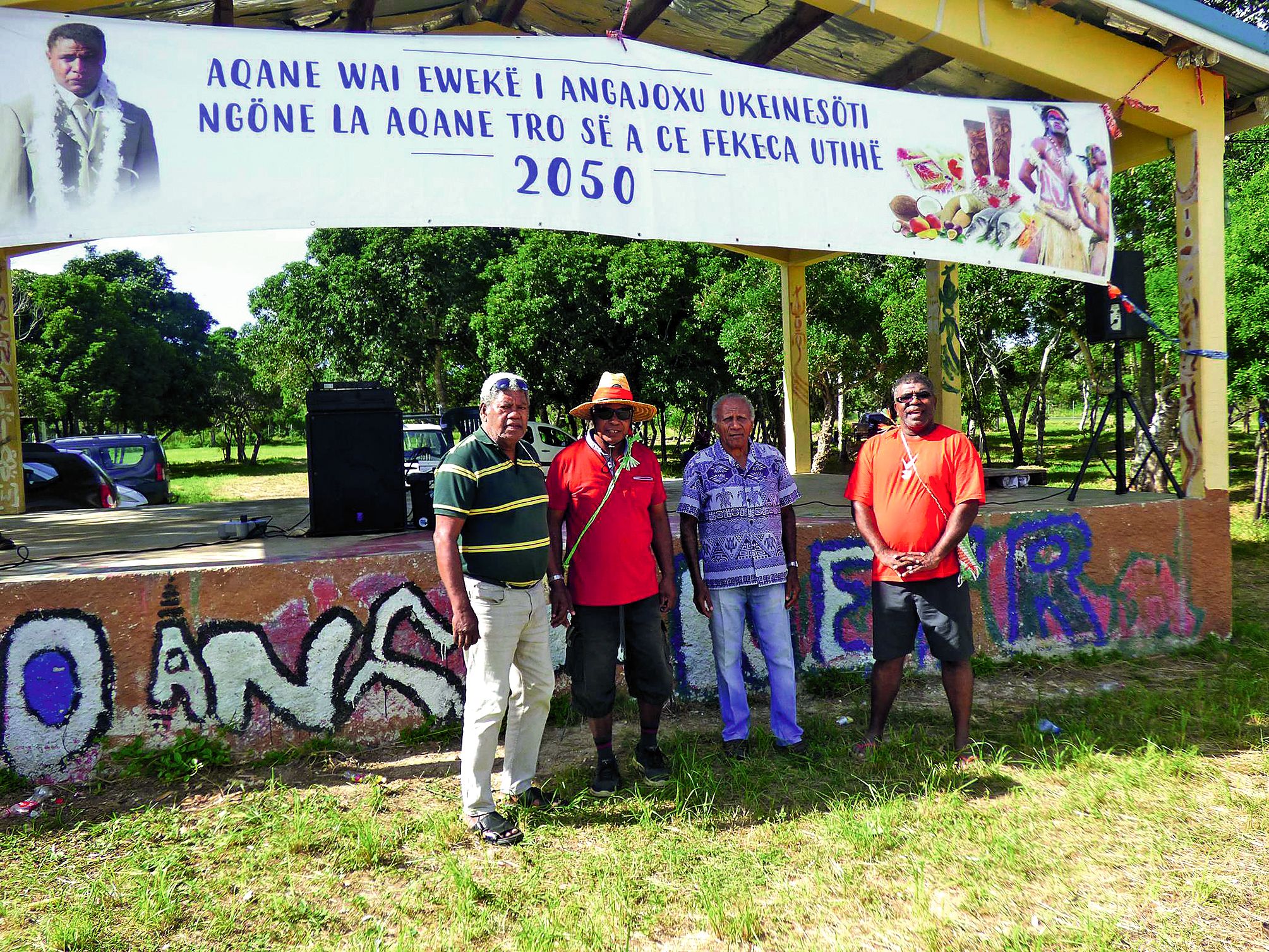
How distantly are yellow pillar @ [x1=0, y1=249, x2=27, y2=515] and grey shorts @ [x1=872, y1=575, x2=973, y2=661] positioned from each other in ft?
27.5

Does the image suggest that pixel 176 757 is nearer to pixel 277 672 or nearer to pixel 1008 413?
pixel 277 672

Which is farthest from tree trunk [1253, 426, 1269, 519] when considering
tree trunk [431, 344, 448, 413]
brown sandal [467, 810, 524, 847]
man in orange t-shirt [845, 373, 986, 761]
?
tree trunk [431, 344, 448, 413]

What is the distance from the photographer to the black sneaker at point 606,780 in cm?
385

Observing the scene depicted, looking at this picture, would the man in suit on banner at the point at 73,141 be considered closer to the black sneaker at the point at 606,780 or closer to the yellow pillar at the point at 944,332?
the black sneaker at the point at 606,780

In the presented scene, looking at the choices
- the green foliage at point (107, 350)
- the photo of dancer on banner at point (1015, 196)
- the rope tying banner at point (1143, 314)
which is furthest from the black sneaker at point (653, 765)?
the green foliage at point (107, 350)

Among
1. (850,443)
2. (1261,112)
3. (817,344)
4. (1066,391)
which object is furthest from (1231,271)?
(1066,391)

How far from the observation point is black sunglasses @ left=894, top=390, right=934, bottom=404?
405 centimetres

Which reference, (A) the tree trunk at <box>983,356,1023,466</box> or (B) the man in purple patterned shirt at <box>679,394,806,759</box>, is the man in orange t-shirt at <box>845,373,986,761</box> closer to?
(B) the man in purple patterned shirt at <box>679,394,806,759</box>

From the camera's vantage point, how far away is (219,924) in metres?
2.92

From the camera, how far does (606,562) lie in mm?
3752

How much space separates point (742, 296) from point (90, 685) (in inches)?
634

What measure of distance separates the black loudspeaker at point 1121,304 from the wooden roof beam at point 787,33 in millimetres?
2589

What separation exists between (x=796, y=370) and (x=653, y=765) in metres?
7.96

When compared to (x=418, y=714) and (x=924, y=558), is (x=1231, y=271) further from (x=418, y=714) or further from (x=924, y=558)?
(x=418, y=714)
